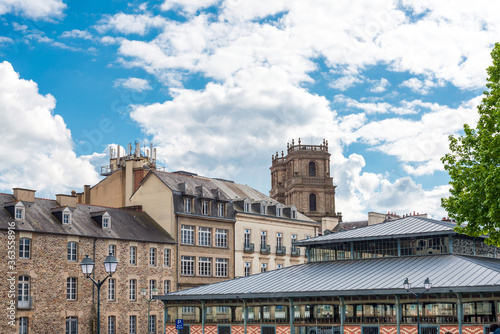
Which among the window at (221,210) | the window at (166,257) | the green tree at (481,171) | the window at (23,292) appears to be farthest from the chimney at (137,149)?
the green tree at (481,171)

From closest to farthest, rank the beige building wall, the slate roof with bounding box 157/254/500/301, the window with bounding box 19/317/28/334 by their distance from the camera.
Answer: the slate roof with bounding box 157/254/500/301 → the window with bounding box 19/317/28/334 → the beige building wall

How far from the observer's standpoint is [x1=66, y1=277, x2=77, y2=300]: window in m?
50.5

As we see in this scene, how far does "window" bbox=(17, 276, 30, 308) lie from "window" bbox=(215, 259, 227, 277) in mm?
19328

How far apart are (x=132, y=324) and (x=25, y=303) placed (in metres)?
10.2

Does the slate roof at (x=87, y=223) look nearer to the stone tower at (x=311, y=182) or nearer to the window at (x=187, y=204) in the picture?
the window at (x=187, y=204)

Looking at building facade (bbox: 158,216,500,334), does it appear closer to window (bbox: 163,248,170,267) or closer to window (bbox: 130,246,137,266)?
window (bbox: 130,246,137,266)

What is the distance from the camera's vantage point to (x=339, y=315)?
36250 millimetres

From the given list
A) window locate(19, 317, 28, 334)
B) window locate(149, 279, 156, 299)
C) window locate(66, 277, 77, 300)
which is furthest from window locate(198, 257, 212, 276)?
window locate(19, 317, 28, 334)

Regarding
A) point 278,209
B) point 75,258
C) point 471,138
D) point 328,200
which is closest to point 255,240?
point 278,209

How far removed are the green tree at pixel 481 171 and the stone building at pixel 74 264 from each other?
29742mm

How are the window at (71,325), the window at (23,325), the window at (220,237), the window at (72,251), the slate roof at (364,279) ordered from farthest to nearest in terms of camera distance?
the window at (220,237)
the window at (72,251)
the window at (71,325)
the window at (23,325)
the slate roof at (364,279)

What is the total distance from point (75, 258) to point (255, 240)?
20.9 m

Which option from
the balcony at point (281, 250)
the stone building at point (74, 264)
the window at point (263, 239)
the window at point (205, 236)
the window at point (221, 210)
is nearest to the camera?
the stone building at point (74, 264)

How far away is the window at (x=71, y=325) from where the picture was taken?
50.1 m
